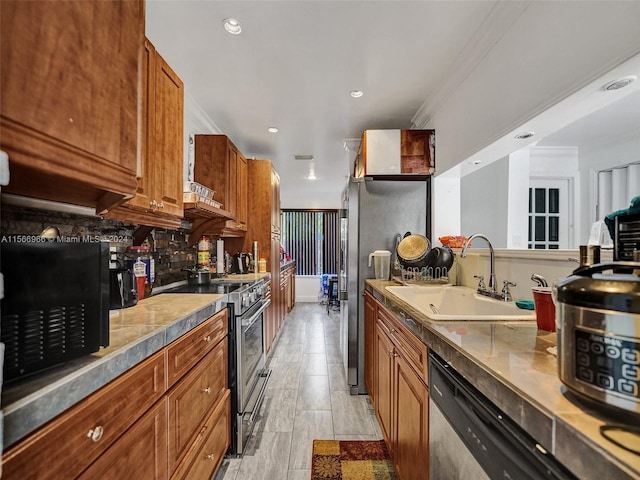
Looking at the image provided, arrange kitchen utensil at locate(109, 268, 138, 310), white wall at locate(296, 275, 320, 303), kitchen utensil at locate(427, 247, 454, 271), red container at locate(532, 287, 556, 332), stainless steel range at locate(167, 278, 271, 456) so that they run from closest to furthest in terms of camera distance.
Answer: red container at locate(532, 287, 556, 332)
kitchen utensil at locate(109, 268, 138, 310)
stainless steel range at locate(167, 278, 271, 456)
kitchen utensil at locate(427, 247, 454, 271)
white wall at locate(296, 275, 320, 303)

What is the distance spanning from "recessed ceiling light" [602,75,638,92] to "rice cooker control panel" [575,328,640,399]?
45.8 inches

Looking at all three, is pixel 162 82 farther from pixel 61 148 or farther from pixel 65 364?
pixel 65 364

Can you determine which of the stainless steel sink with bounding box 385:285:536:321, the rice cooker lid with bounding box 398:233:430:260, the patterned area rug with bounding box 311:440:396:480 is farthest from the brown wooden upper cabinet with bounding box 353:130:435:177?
the patterned area rug with bounding box 311:440:396:480

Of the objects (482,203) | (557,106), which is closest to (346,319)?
(482,203)

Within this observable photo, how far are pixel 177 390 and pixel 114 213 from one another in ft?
2.78

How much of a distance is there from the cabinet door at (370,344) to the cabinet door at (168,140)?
1.57m

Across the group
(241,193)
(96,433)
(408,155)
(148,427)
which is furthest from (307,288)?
(96,433)

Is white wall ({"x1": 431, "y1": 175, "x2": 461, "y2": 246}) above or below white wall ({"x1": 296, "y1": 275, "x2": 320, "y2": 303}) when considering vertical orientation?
above

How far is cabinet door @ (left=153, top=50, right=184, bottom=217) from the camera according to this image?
5.16 ft

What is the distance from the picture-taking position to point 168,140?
1673mm

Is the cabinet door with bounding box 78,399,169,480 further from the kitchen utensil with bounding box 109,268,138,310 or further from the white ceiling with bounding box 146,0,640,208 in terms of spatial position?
the white ceiling with bounding box 146,0,640,208

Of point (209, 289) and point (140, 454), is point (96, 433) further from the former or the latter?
point (209, 289)

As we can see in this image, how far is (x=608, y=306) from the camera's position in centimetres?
45

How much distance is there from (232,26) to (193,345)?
1738 mm
